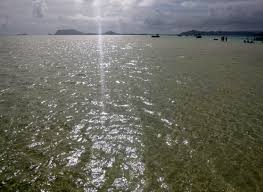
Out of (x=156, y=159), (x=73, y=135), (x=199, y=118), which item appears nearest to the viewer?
(x=156, y=159)

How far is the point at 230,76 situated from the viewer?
45250 millimetres

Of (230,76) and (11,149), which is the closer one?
(11,149)

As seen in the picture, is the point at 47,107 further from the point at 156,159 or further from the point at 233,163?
the point at 233,163

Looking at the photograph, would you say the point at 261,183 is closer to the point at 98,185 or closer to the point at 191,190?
the point at 191,190

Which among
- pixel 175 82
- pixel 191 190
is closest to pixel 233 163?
pixel 191 190

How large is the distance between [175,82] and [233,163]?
22855 millimetres

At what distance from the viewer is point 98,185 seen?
1323 cm

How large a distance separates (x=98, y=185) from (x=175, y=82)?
26991mm

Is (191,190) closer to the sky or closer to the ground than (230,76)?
closer to the ground

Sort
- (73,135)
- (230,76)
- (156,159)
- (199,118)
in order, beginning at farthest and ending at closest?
1. (230,76)
2. (199,118)
3. (73,135)
4. (156,159)

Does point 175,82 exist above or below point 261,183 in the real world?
above

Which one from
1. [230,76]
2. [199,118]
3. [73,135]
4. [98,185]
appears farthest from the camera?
[230,76]

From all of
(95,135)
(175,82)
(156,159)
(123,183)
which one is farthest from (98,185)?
(175,82)

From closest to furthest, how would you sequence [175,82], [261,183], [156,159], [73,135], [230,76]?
[261,183], [156,159], [73,135], [175,82], [230,76]
